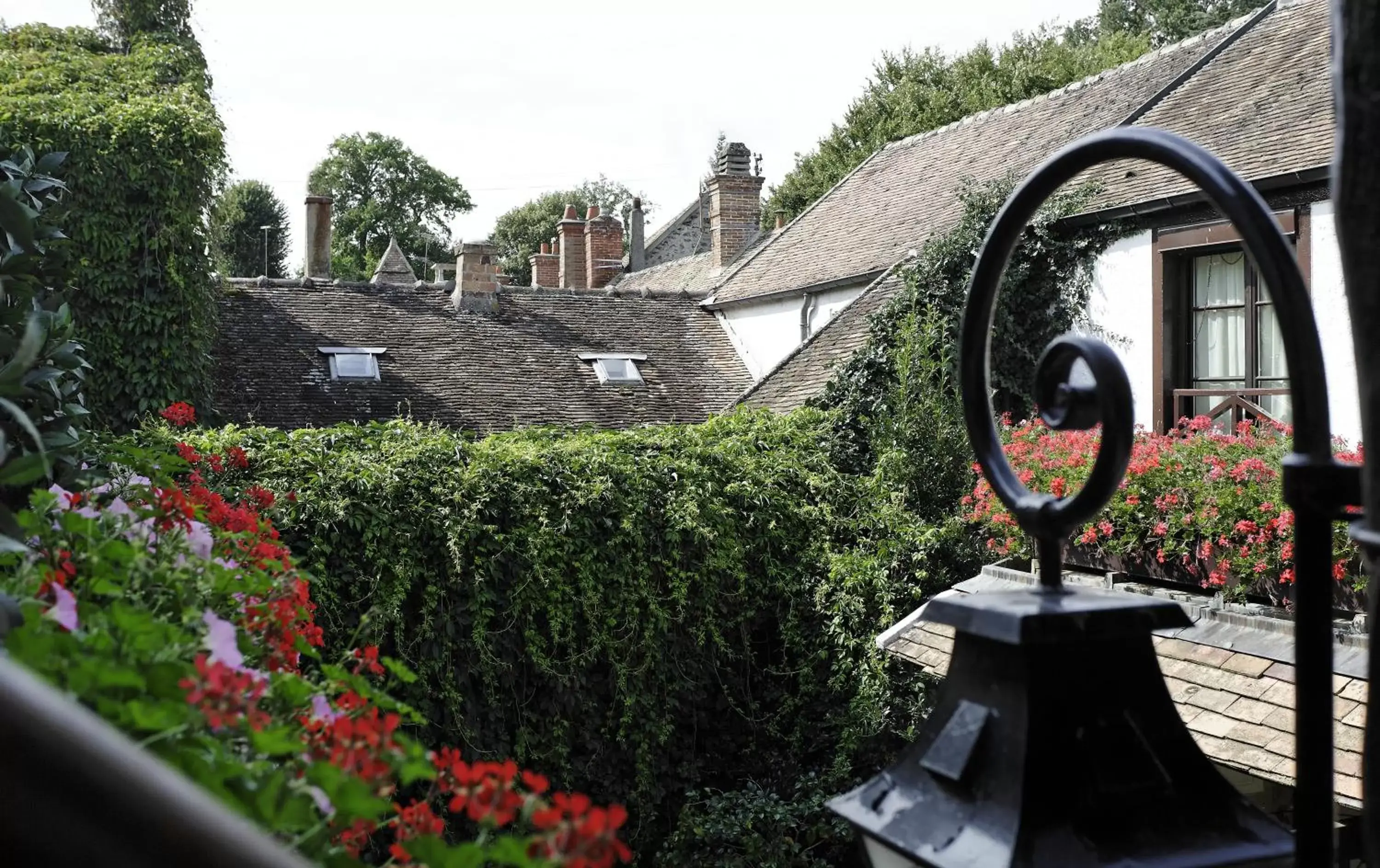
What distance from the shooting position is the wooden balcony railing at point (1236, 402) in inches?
397

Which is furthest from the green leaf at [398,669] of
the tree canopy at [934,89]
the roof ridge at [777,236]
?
the tree canopy at [934,89]

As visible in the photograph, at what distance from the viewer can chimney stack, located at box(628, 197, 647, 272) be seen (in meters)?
32.1

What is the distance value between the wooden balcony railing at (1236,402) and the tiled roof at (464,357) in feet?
28.6

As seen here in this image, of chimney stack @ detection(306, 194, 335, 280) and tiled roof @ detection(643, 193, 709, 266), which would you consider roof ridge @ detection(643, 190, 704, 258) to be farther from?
chimney stack @ detection(306, 194, 335, 280)

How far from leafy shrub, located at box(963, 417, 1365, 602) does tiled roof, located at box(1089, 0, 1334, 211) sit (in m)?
2.50

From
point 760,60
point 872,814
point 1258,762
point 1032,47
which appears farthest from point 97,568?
point 1032,47

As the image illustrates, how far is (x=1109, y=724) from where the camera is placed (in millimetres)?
1499

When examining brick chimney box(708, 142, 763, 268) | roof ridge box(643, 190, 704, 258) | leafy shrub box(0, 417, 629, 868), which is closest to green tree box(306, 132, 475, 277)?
roof ridge box(643, 190, 704, 258)

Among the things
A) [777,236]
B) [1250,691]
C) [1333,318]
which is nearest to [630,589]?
[1250,691]

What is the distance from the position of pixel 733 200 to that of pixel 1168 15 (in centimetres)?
2530

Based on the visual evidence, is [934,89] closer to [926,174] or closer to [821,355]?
[926,174]

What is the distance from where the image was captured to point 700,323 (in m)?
20.7

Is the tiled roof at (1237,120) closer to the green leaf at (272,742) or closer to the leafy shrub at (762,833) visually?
the leafy shrub at (762,833)

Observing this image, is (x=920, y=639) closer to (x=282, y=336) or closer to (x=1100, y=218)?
(x=1100, y=218)
